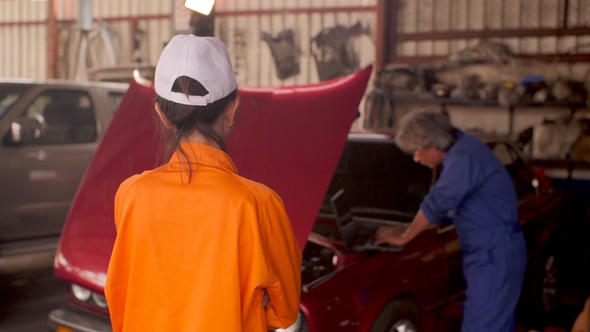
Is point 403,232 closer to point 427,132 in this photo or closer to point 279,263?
point 427,132

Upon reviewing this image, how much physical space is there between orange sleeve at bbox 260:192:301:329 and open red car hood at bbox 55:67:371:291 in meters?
1.12

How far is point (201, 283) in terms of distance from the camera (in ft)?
5.20

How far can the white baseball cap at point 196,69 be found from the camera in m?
1.64

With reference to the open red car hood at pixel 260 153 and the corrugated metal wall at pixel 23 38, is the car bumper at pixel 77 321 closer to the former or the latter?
the open red car hood at pixel 260 153

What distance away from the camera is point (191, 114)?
1.66 metres

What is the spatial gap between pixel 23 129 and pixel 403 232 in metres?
4.07

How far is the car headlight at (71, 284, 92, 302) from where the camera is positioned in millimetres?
3527

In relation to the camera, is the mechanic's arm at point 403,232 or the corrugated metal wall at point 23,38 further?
the corrugated metal wall at point 23,38

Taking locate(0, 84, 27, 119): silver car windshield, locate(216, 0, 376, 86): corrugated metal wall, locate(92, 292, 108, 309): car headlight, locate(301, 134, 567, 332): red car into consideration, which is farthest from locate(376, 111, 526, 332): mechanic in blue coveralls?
locate(216, 0, 376, 86): corrugated metal wall

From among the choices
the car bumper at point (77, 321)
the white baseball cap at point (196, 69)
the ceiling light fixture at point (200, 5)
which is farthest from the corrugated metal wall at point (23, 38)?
the white baseball cap at point (196, 69)

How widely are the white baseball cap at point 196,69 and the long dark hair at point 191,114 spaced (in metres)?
0.01

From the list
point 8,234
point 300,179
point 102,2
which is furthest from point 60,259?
point 102,2

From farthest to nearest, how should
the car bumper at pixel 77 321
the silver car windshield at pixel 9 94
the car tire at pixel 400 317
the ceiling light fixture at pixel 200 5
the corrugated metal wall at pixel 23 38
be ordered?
the corrugated metal wall at pixel 23 38, the silver car windshield at pixel 9 94, the ceiling light fixture at pixel 200 5, the car bumper at pixel 77 321, the car tire at pixel 400 317

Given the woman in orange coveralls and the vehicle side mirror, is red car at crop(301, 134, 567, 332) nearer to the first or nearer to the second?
the woman in orange coveralls
